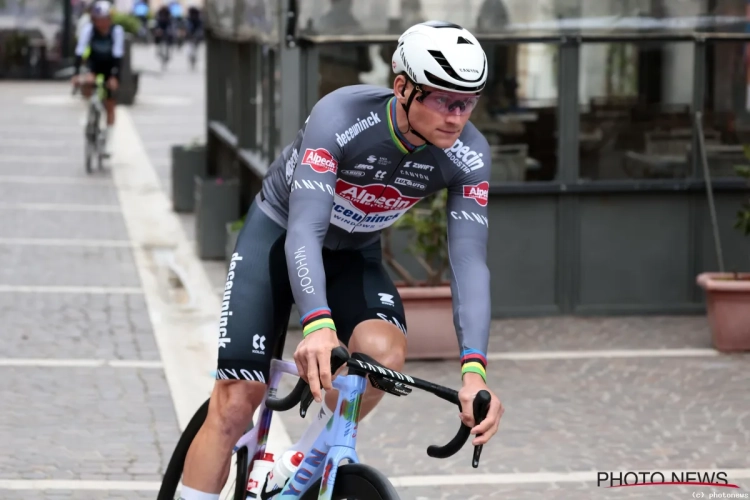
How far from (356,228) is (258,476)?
881 millimetres

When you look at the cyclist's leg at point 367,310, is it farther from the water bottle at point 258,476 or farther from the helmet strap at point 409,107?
the helmet strap at point 409,107

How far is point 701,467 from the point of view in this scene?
6254 mm

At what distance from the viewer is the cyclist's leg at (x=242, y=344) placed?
4.27 meters

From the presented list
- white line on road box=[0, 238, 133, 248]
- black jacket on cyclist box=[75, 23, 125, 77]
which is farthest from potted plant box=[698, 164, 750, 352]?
Result: black jacket on cyclist box=[75, 23, 125, 77]

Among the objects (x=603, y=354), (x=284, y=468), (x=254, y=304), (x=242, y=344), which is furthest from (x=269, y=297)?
(x=603, y=354)

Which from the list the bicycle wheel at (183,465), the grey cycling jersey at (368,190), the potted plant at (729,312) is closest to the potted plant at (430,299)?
the potted plant at (729,312)

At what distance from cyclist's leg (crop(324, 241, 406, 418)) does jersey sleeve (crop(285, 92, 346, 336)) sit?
358 millimetres

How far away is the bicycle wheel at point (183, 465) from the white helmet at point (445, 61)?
1.40 m

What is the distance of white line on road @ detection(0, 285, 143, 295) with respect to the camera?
10.2m

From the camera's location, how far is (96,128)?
17000 millimetres

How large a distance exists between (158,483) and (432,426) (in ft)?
5.33

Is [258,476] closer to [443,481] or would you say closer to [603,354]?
[443,481]

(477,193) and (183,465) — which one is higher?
(477,193)

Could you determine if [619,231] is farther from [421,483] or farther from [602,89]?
[421,483]
